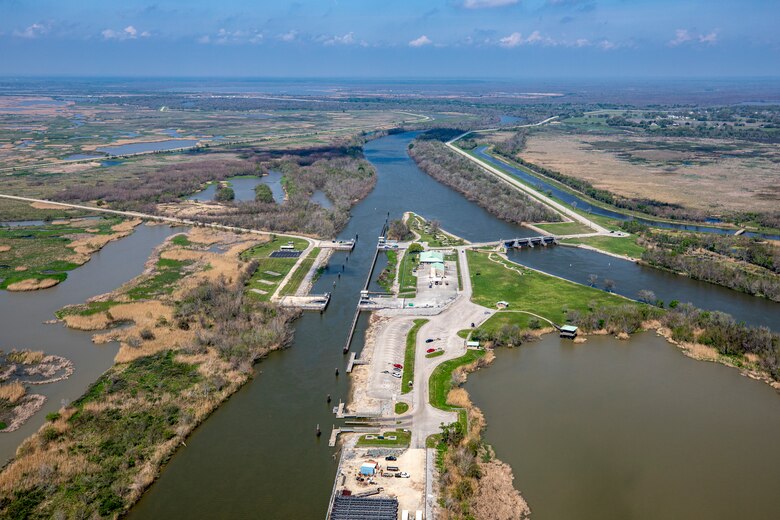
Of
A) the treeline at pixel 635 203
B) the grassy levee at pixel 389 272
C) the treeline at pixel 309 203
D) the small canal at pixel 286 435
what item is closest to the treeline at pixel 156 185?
the treeline at pixel 309 203

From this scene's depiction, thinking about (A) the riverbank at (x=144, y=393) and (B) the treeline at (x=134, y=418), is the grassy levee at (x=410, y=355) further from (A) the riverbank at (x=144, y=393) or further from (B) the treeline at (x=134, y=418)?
(B) the treeline at (x=134, y=418)

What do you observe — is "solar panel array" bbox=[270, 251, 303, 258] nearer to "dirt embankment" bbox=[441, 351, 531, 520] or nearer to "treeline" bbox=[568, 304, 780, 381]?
"treeline" bbox=[568, 304, 780, 381]

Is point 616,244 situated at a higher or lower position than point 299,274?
higher

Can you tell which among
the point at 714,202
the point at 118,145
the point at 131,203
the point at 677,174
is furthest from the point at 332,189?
the point at 118,145

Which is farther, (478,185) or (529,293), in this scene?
(478,185)

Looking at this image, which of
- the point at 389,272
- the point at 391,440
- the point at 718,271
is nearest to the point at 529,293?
the point at 389,272

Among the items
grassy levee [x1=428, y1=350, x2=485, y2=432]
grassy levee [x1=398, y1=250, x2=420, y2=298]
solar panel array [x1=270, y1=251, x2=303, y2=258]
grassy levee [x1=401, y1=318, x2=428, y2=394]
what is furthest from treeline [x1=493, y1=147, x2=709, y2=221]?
solar panel array [x1=270, y1=251, x2=303, y2=258]

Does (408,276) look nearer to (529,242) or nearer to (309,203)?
(529,242)
